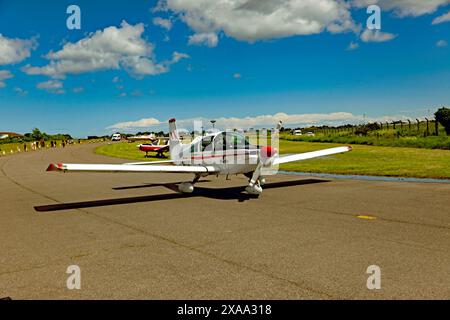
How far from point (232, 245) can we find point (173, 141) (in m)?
11.6

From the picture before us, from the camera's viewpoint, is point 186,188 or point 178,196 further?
point 178,196

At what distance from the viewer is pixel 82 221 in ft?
34.6

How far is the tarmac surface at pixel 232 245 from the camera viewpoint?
18.1ft

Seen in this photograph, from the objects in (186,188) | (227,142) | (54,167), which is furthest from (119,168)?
(227,142)

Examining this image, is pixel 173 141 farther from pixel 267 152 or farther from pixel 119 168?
pixel 267 152

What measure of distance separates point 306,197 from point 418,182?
6.16 meters

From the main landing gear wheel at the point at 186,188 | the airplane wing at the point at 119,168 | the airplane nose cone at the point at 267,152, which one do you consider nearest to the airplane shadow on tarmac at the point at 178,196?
the main landing gear wheel at the point at 186,188

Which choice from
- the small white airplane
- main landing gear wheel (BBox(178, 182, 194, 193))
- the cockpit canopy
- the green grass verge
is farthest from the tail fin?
the green grass verge

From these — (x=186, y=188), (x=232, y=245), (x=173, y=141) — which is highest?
(x=173, y=141)

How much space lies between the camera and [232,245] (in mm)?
7785

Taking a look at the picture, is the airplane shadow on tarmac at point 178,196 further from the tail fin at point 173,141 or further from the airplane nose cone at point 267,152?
the airplane nose cone at point 267,152

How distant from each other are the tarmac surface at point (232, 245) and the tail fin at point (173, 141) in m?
3.80

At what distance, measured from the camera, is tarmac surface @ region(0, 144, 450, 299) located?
5.53m
